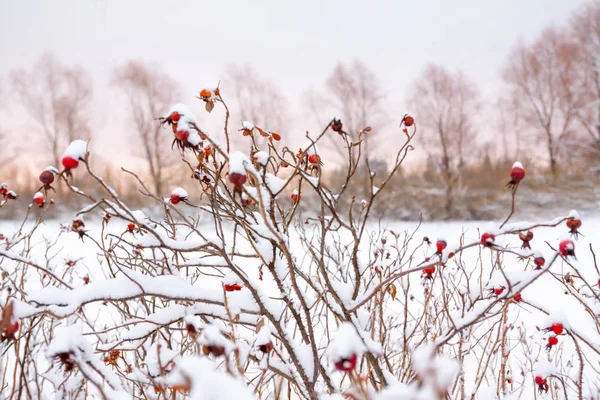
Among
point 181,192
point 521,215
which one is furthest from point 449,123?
point 181,192

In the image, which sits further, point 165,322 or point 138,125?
point 138,125

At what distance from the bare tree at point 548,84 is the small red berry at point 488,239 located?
15635 mm

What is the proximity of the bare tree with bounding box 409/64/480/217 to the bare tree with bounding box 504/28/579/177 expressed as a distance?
184cm

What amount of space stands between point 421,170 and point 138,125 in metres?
11.2

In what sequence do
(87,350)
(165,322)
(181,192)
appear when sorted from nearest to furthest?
1. (87,350)
2. (165,322)
3. (181,192)

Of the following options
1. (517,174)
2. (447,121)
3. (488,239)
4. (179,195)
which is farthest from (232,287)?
(447,121)

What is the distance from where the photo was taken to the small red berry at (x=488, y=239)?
34.8 inches

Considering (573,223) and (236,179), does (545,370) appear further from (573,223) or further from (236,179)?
(236,179)

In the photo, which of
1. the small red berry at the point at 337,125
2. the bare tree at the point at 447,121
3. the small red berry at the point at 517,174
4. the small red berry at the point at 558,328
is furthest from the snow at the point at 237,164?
the bare tree at the point at 447,121

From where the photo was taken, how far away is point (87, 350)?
34.4 inches

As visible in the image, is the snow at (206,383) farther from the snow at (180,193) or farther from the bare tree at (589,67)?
the bare tree at (589,67)

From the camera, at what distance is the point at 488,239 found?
896 mm

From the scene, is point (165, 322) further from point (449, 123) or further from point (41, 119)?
point (41, 119)

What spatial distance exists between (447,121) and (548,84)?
13.2 feet
